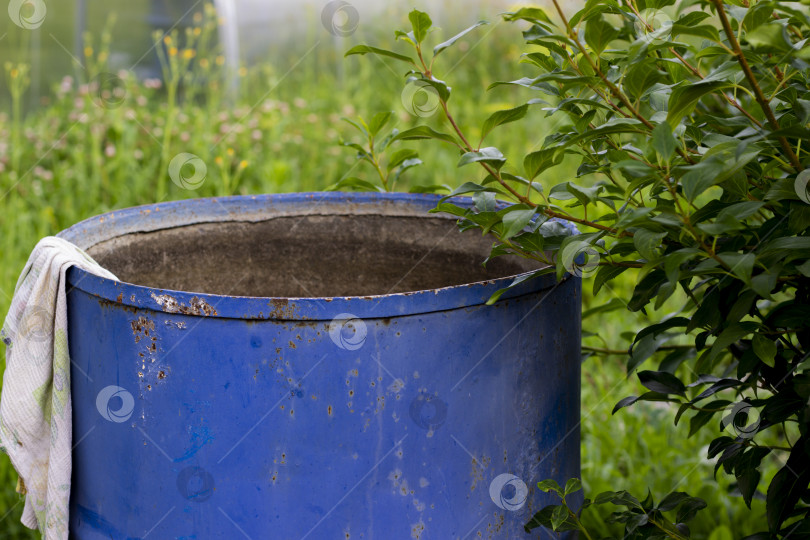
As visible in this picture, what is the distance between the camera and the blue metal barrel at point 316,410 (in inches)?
51.9

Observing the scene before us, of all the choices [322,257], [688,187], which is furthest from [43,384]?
[688,187]

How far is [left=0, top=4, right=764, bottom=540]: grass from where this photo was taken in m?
2.46

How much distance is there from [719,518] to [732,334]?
1067 mm

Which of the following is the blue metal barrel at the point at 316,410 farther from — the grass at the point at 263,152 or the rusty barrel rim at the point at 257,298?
the grass at the point at 263,152

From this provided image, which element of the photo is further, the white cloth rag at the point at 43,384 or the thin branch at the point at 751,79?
the white cloth rag at the point at 43,384

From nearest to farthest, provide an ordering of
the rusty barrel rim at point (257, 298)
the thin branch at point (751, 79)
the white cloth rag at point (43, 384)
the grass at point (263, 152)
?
1. the thin branch at point (751, 79)
2. the rusty barrel rim at point (257, 298)
3. the white cloth rag at point (43, 384)
4. the grass at point (263, 152)

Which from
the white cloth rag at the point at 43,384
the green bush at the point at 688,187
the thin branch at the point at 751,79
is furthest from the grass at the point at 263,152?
the thin branch at the point at 751,79

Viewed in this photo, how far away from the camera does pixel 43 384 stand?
1.56 m

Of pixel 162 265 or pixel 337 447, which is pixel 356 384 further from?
pixel 162 265

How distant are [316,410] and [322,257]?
32.4 inches

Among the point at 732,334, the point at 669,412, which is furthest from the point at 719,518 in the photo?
the point at 732,334

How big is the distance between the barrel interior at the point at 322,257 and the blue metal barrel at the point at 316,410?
17.8 inches

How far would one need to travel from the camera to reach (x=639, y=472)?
7.95ft

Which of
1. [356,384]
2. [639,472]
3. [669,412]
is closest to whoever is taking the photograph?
[356,384]
